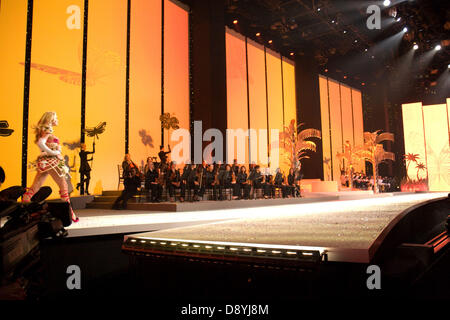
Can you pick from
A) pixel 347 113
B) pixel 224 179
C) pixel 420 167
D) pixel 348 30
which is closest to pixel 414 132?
pixel 420 167

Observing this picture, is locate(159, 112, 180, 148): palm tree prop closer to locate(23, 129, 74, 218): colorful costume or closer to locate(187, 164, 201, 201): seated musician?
locate(187, 164, 201, 201): seated musician

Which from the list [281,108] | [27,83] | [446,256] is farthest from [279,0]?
[446,256]

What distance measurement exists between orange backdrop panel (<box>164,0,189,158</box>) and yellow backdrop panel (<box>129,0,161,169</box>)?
0.29 m

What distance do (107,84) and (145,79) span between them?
131 centimetres

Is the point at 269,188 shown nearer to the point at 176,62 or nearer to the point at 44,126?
the point at 176,62

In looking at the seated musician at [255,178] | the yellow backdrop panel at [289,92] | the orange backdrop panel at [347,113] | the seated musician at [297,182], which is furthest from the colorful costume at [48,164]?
the orange backdrop panel at [347,113]

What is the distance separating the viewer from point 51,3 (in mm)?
7926

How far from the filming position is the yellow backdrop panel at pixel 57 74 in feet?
24.8

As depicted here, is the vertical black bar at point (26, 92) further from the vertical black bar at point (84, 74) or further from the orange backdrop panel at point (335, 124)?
the orange backdrop panel at point (335, 124)

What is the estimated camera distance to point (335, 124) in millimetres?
18844

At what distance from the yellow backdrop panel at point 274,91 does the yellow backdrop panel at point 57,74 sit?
8599mm

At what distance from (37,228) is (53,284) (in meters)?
1.69

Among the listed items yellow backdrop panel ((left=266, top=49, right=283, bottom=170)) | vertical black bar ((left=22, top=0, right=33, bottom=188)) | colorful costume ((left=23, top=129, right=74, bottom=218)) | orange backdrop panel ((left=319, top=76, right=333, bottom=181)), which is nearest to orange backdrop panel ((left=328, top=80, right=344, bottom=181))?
orange backdrop panel ((left=319, top=76, right=333, bottom=181))
